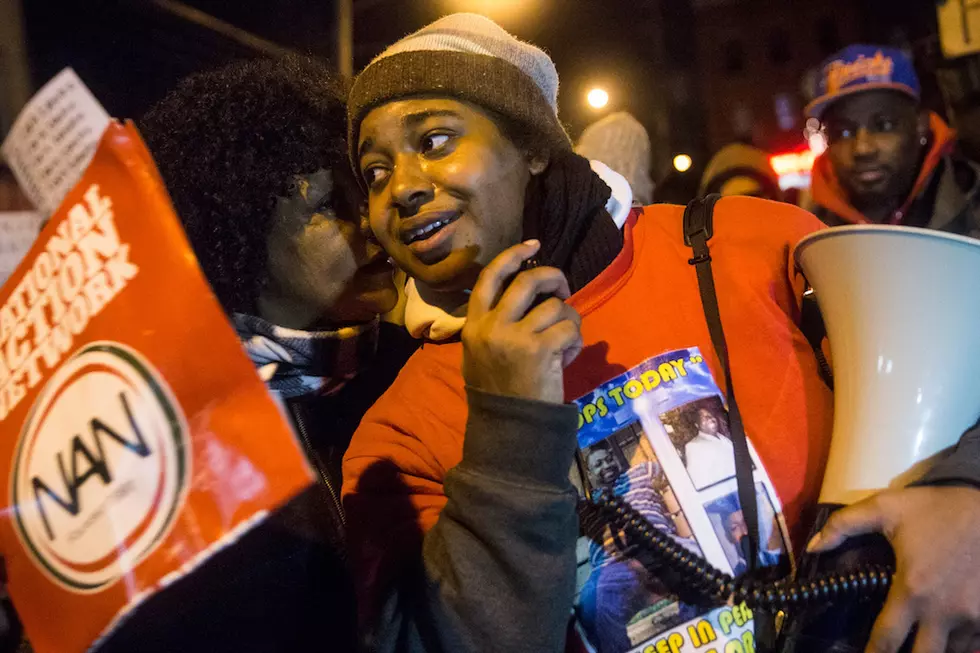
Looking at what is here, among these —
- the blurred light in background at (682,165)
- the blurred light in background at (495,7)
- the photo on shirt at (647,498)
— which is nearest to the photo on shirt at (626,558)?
the photo on shirt at (647,498)

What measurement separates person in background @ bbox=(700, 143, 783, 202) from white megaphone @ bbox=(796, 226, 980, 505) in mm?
2847

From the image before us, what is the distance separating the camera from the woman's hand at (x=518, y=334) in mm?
1110

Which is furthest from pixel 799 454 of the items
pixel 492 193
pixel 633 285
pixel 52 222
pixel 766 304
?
pixel 52 222

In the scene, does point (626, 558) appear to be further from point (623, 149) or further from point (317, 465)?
point (623, 149)

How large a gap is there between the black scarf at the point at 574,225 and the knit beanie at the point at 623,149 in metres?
2.04

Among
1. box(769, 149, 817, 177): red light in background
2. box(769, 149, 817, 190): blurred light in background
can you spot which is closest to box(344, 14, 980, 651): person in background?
box(769, 149, 817, 190): blurred light in background

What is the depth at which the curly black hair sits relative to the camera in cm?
174

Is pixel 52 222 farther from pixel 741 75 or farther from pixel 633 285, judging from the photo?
pixel 741 75

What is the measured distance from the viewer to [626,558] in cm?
129

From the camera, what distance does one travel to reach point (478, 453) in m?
1.13

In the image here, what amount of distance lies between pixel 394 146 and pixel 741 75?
98.2ft

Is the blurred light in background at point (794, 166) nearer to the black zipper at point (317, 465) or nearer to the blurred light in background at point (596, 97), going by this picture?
the blurred light in background at point (596, 97)

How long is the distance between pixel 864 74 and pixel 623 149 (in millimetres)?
1156

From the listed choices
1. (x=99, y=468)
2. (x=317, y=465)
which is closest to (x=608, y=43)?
(x=317, y=465)
